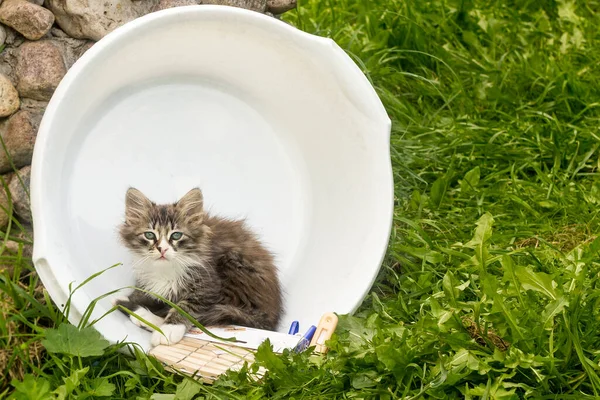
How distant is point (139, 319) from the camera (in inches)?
108

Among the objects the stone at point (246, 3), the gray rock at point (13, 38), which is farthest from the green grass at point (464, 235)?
the gray rock at point (13, 38)

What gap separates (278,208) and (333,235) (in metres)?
0.28

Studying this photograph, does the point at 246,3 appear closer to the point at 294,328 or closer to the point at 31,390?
the point at 294,328

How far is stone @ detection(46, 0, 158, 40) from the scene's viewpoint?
3.04 metres

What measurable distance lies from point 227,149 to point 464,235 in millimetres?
1014

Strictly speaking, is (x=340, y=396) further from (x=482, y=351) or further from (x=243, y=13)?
(x=243, y=13)

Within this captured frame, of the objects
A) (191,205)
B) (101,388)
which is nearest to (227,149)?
(191,205)

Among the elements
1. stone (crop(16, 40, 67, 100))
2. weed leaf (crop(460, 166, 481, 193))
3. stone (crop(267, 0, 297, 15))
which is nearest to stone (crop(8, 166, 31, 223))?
stone (crop(16, 40, 67, 100))

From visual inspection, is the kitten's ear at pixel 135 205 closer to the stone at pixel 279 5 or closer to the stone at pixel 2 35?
the stone at pixel 2 35

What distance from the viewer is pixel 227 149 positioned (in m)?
3.46

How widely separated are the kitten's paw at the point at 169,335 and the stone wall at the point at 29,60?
0.66 metres

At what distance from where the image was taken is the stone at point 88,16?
3.04m

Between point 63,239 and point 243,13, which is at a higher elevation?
point 243,13

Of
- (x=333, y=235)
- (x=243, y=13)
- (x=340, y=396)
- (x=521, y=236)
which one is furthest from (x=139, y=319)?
(x=521, y=236)
